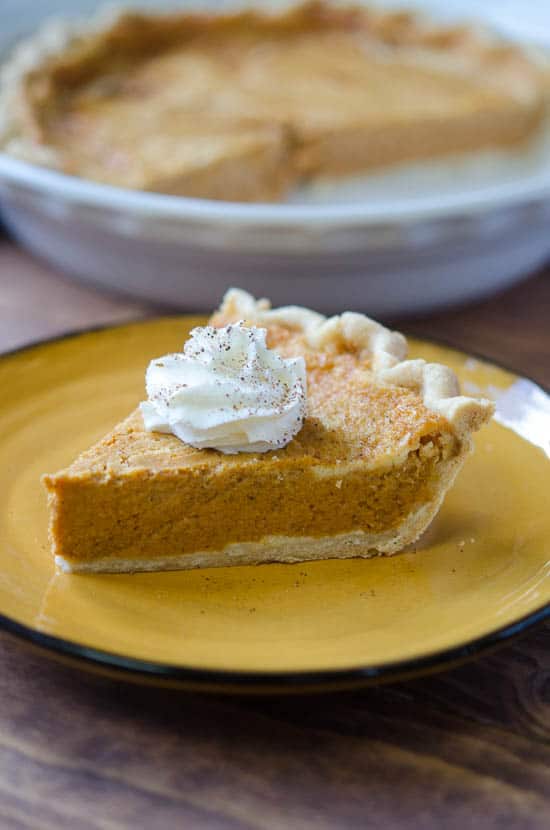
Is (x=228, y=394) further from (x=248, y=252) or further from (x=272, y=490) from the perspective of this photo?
(x=248, y=252)

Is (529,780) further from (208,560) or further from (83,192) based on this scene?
(83,192)

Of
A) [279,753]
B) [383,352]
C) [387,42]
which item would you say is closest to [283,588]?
[279,753]

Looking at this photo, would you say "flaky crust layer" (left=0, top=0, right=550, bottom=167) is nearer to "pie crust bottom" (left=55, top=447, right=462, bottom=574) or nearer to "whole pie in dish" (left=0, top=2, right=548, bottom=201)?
"whole pie in dish" (left=0, top=2, right=548, bottom=201)

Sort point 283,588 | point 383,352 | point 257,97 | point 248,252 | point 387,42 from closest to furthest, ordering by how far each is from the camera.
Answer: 1. point 283,588
2. point 383,352
3. point 248,252
4. point 257,97
5. point 387,42

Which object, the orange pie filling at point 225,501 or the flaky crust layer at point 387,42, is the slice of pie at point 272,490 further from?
the flaky crust layer at point 387,42

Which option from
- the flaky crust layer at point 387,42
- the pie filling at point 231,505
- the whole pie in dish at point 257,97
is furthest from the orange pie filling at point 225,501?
the flaky crust layer at point 387,42

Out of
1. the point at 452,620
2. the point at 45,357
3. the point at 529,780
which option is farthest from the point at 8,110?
the point at 529,780
